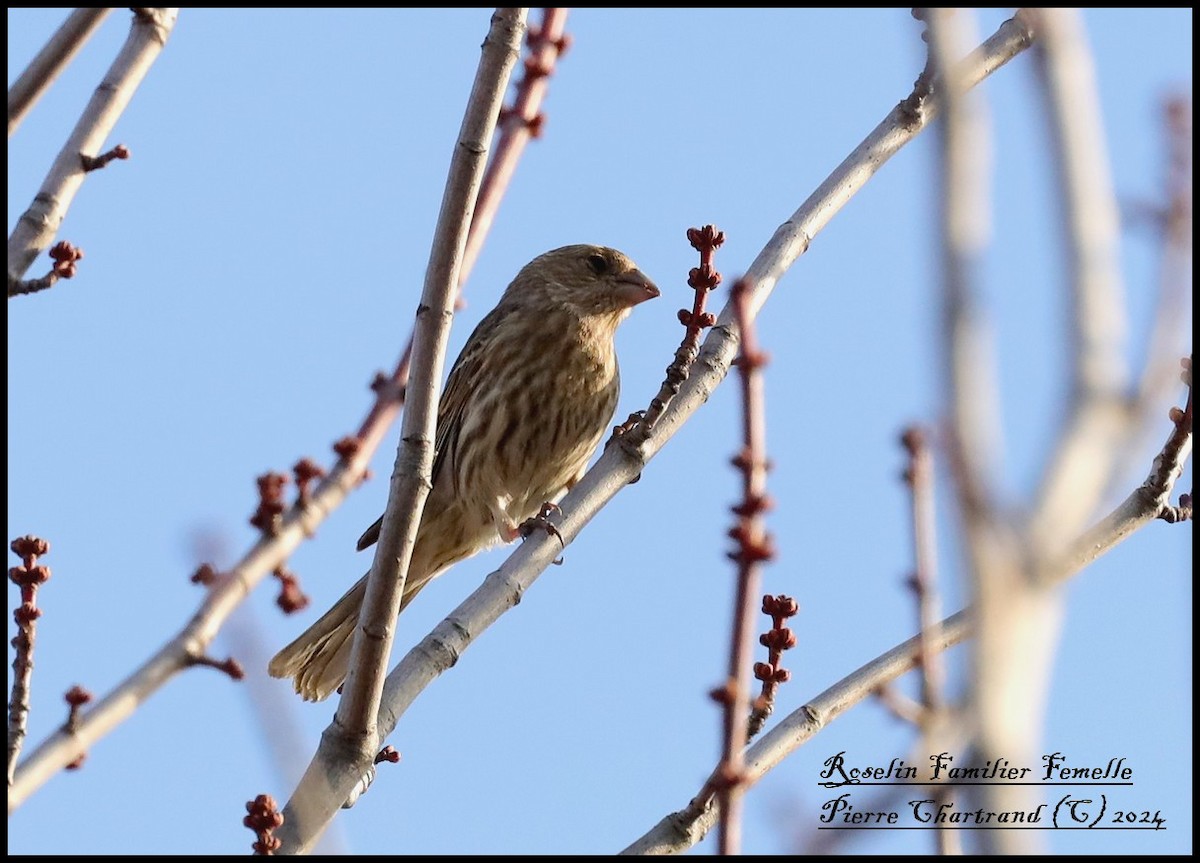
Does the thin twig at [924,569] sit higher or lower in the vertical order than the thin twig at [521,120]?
lower

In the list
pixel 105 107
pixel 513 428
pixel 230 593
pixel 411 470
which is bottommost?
pixel 230 593

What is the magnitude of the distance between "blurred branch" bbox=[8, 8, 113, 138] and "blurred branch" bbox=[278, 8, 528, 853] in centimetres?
92

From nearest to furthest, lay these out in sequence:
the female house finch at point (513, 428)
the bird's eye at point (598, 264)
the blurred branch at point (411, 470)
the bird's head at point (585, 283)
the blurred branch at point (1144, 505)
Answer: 1. the blurred branch at point (411, 470)
2. the blurred branch at point (1144, 505)
3. the female house finch at point (513, 428)
4. the bird's head at point (585, 283)
5. the bird's eye at point (598, 264)

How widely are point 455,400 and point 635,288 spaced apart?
1166 millimetres

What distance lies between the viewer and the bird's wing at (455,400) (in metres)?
7.31

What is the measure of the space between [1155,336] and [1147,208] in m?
0.93

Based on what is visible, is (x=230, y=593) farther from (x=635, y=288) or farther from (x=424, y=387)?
(x=635, y=288)

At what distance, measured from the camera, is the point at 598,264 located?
813 centimetres

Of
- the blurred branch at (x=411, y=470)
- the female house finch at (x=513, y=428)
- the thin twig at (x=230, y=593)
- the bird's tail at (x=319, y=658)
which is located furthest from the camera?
the female house finch at (x=513, y=428)

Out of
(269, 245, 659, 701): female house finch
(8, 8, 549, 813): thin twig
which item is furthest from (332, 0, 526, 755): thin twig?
(269, 245, 659, 701): female house finch

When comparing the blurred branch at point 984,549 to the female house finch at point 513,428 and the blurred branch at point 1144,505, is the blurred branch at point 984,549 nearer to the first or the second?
the blurred branch at point 1144,505

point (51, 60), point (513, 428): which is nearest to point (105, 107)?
point (51, 60)

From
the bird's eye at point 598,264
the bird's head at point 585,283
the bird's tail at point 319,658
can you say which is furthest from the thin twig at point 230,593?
the bird's eye at point 598,264

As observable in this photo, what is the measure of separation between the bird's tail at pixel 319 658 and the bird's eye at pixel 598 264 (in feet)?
8.52
